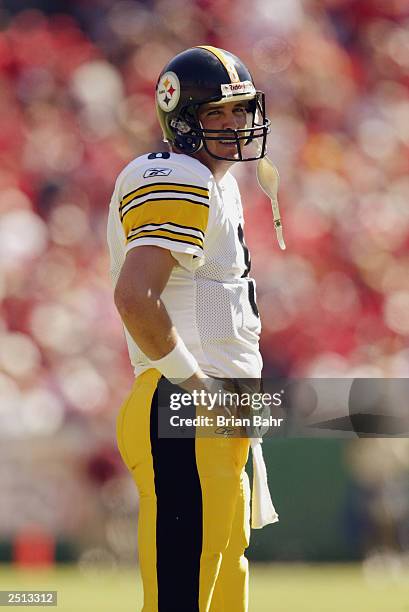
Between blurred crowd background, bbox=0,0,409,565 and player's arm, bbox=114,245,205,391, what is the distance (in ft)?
8.98

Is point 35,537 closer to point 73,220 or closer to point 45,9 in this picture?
point 73,220

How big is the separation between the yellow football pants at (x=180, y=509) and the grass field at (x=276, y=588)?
1802 mm

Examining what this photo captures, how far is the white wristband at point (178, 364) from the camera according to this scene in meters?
1.86

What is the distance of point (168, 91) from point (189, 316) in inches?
17.8

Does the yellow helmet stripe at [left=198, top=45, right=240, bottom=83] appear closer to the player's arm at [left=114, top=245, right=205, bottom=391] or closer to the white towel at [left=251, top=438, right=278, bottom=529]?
the player's arm at [left=114, top=245, right=205, bottom=391]

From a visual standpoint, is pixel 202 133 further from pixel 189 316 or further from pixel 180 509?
pixel 180 509

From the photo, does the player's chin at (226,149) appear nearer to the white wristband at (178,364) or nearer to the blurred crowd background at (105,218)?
the white wristband at (178,364)

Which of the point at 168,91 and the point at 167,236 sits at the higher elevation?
the point at 168,91

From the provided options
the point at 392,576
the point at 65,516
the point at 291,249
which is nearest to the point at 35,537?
the point at 65,516

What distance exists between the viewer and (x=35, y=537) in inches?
177

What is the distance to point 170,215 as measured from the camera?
1.84 m

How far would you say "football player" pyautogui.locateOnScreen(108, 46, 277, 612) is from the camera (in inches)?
72.2

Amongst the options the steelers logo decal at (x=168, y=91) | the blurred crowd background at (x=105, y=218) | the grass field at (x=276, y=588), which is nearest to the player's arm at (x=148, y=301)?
the steelers logo decal at (x=168, y=91)

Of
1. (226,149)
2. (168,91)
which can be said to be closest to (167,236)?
(226,149)
